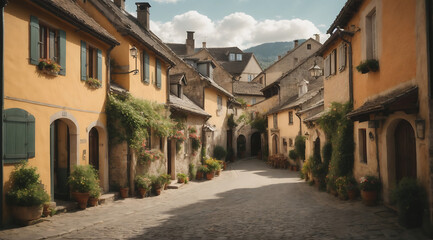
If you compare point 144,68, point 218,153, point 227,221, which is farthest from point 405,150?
point 218,153

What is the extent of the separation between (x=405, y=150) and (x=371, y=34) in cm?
420

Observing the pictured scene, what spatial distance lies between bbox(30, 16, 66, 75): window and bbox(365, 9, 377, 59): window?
9.66 metres

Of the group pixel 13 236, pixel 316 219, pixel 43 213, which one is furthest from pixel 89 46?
pixel 316 219

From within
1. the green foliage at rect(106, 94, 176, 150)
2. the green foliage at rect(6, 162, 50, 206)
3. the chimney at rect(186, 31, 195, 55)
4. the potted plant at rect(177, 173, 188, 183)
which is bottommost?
the potted plant at rect(177, 173, 188, 183)

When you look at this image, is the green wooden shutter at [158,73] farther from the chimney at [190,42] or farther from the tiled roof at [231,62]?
the tiled roof at [231,62]

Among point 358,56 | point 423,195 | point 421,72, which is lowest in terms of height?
point 423,195

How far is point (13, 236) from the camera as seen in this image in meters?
7.18

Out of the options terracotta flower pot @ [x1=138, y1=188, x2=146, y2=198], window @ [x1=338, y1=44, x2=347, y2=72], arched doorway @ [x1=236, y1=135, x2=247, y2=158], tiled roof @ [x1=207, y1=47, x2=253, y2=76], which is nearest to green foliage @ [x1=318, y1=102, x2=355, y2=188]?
window @ [x1=338, y1=44, x2=347, y2=72]

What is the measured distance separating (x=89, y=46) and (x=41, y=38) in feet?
8.14

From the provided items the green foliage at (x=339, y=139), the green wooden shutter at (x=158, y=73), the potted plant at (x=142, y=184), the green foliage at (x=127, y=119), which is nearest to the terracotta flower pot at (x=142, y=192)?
the potted plant at (x=142, y=184)

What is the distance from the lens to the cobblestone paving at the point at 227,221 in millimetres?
7449

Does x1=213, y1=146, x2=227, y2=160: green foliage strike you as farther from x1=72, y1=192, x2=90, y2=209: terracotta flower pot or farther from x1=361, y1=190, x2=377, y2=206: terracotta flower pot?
x1=361, y1=190, x2=377, y2=206: terracotta flower pot

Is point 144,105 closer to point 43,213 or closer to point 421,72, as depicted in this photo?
point 43,213

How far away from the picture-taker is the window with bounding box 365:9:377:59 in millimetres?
10570
